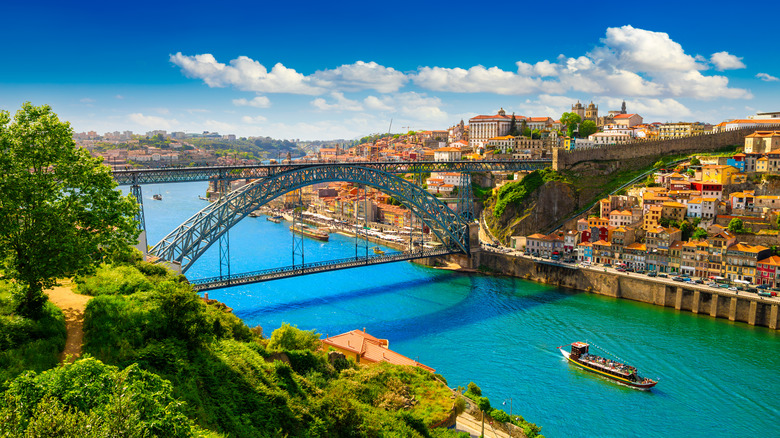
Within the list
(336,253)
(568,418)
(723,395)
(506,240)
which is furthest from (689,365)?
(336,253)

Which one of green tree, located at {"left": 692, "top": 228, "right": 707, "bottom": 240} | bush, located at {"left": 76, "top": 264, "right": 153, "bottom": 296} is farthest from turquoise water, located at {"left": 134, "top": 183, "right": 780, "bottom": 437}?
bush, located at {"left": 76, "top": 264, "right": 153, "bottom": 296}

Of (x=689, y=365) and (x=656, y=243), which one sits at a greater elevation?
(x=656, y=243)

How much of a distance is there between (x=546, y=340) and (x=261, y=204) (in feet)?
37.3

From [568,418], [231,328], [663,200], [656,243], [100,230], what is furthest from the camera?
[663,200]

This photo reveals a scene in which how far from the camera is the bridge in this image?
18516 mm

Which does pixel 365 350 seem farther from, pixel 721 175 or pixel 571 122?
pixel 571 122

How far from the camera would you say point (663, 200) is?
1089 inches

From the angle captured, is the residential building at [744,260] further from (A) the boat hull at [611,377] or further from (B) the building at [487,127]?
(B) the building at [487,127]

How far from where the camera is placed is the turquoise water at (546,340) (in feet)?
44.2

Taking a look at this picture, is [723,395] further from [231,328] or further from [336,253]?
[336,253]

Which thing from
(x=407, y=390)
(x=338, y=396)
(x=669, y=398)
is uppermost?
(x=338, y=396)

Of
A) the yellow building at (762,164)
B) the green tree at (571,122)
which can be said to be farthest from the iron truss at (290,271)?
the green tree at (571,122)

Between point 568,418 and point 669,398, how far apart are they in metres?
3.24

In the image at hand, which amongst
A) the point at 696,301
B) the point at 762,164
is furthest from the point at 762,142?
the point at 696,301
